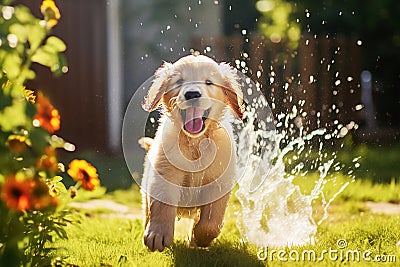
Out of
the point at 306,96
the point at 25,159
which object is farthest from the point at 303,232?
the point at 306,96

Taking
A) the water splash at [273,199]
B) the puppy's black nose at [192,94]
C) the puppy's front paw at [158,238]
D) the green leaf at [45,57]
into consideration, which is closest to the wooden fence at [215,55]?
the water splash at [273,199]

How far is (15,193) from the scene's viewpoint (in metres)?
2.18

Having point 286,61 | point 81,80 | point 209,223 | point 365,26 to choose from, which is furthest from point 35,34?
point 365,26

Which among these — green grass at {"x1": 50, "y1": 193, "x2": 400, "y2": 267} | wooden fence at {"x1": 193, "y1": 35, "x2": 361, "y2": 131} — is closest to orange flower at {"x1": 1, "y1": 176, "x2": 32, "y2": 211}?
green grass at {"x1": 50, "y1": 193, "x2": 400, "y2": 267}

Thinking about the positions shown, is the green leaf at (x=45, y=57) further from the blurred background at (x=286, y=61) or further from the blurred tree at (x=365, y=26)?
the blurred tree at (x=365, y=26)

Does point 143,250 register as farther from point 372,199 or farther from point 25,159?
point 372,199

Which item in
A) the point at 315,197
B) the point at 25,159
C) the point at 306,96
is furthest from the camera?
the point at 306,96

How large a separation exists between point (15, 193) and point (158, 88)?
1.41 m

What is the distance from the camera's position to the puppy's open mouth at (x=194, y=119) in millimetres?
3336

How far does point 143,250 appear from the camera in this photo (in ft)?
11.1

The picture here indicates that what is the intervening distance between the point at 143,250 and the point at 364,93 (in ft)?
25.7

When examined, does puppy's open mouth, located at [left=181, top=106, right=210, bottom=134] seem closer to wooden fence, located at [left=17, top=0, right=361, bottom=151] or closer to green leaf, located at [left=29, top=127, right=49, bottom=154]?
green leaf, located at [left=29, top=127, right=49, bottom=154]

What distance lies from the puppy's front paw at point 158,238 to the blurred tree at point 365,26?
6323mm

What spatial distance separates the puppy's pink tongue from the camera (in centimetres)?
333
